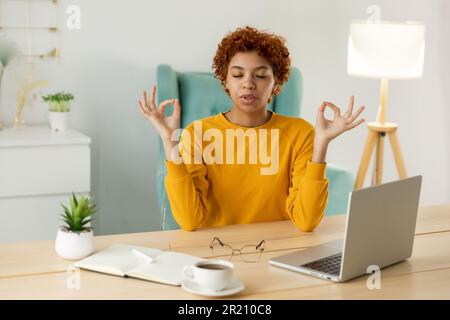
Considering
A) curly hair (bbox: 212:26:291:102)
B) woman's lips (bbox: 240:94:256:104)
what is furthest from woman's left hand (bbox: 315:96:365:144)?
curly hair (bbox: 212:26:291:102)

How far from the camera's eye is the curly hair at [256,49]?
2.38 meters

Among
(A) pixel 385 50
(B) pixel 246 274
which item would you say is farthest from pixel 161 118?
(A) pixel 385 50

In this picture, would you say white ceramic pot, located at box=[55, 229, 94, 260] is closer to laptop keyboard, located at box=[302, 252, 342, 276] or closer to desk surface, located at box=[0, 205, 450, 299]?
desk surface, located at box=[0, 205, 450, 299]

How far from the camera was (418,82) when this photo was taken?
445 centimetres

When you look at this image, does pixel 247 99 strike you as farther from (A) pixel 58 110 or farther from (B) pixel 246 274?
(A) pixel 58 110

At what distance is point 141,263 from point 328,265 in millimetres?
428

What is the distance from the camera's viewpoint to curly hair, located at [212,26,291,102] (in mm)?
2375

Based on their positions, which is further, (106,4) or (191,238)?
(106,4)

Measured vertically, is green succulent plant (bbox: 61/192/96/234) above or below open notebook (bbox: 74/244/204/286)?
above

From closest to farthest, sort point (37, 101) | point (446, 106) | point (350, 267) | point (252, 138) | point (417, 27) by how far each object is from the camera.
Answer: point (350, 267)
point (252, 138)
point (37, 101)
point (417, 27)
point (446, 106)

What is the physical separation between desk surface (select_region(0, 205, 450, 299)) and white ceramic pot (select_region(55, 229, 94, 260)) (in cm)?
2

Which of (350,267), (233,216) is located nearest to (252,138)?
(233,216)
